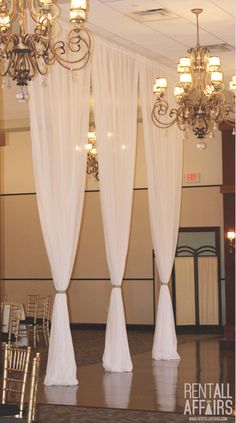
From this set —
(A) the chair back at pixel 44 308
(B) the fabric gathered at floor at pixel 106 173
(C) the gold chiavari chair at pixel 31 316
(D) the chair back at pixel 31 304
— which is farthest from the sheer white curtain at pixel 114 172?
(D) the chair back at pixel 31 304

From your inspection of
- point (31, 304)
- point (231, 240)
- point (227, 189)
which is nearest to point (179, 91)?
point (227, 189)

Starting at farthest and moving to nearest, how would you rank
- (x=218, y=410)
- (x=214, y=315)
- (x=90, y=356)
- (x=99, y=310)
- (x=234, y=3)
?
(x=99, y=310)
(x=214, y=315)
(x=90, y=356)
(x=234, y=3)
(x=218, y=410)

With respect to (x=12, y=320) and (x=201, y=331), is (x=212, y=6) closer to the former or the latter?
(x=12, y=320)

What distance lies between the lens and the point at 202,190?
1753cm

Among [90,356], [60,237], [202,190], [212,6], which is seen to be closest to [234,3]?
[212,6]

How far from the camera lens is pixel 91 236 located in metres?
18.5

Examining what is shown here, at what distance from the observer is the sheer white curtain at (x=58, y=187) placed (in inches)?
375

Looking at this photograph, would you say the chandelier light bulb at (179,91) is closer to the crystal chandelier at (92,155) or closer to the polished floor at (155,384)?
the polished floor at (155,384)

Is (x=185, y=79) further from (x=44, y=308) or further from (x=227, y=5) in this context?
(x=44, y=308)

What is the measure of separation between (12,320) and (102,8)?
6062 mm

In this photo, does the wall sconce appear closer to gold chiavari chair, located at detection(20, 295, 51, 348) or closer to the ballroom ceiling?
gold chiavari chair, located at detection(20, 295, 51, 348)

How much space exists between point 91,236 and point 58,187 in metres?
8.84

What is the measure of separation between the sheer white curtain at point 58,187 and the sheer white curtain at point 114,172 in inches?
33.3

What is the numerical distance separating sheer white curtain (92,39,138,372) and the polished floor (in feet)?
Result: 1.54
